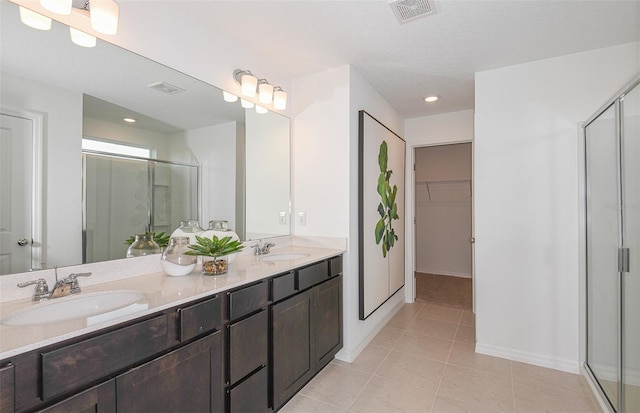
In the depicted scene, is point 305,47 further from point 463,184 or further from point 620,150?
point 463,184

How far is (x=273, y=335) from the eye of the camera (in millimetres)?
1773


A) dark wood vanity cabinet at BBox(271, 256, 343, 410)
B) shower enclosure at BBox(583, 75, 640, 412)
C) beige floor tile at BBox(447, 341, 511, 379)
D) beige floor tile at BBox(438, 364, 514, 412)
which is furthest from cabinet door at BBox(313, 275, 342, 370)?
shower enclosure at BBox(583, 75, 640, 412)

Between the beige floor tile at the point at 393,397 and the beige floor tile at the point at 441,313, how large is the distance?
1.44 metres

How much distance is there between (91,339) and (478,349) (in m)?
2.89

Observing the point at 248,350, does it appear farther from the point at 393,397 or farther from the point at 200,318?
the point at 393,397

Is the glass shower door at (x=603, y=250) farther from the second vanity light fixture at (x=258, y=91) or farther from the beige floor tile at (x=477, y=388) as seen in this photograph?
the second vanity light fixture at (x=258, y=91)

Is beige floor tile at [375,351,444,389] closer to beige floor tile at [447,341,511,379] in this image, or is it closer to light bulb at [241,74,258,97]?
beige floor tile at [447,341,511,379]

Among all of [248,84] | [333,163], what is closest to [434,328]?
[333,163]

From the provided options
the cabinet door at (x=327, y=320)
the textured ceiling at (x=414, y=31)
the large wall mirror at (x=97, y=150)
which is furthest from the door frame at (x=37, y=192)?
the cabinet door at (x=327, y=320)

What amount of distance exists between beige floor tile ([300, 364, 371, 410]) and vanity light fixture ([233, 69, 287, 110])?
2.20 metres

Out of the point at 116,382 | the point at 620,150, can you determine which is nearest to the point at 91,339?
the point at 116,382

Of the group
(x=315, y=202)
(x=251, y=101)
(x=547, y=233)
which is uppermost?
(x=251, y=101)

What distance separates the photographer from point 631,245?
168cm

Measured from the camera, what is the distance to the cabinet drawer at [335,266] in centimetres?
239
